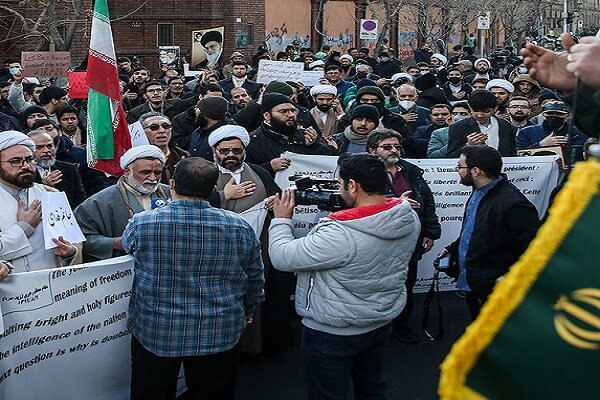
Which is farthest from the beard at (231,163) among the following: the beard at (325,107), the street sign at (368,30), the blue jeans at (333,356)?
the street sign at (368,30)

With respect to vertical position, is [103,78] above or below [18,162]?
above

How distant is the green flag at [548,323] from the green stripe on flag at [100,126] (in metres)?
5.48

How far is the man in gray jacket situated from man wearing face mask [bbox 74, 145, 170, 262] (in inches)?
47.5

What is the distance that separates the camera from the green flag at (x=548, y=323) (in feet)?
4.33

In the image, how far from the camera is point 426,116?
11117 mm

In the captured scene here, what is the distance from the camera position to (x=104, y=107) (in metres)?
6.77

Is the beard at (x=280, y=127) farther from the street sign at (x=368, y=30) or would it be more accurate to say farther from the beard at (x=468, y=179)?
the street sign at (x=368, y=30)

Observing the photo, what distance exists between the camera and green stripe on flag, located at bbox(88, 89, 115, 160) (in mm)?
6598

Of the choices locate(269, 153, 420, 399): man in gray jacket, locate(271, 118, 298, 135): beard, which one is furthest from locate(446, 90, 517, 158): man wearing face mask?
locate(269, 153, 420, 399): man in gray jacket

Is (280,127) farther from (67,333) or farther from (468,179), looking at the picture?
(67,333)

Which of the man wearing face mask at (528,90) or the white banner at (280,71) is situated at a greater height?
→ the white banner at (280,71)

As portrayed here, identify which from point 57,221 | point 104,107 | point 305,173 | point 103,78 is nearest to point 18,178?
point 57,221

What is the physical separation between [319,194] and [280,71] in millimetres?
9689

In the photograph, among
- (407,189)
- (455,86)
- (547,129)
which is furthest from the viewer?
(455,86)
